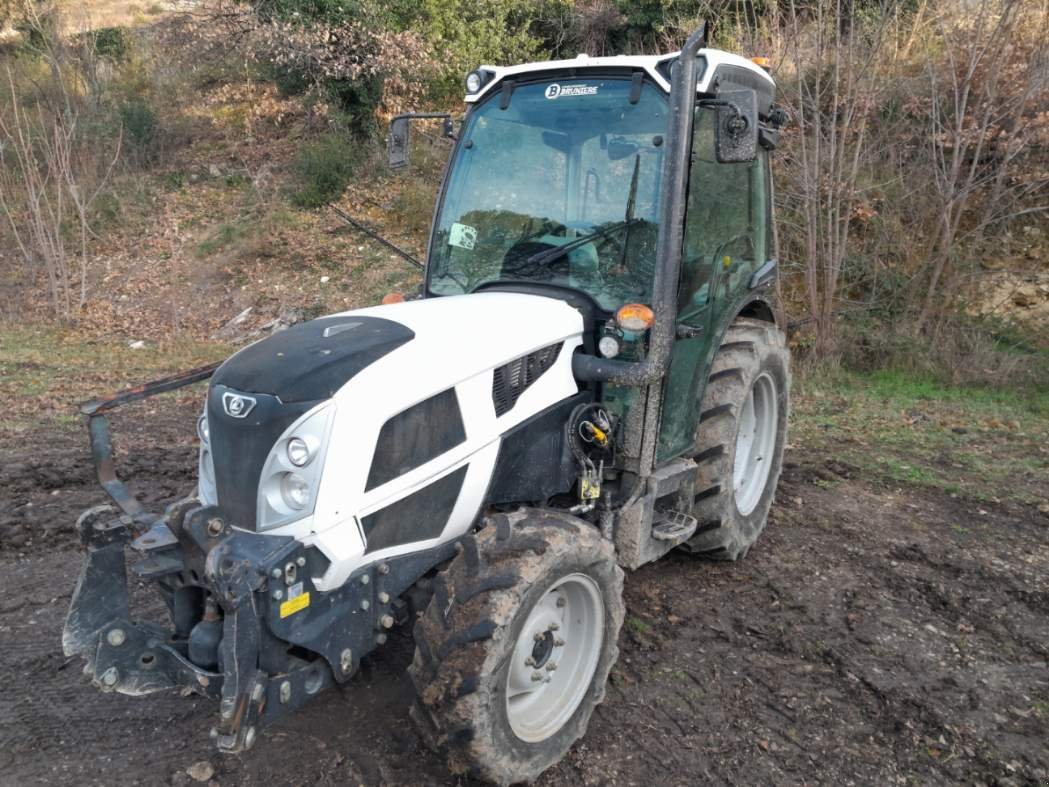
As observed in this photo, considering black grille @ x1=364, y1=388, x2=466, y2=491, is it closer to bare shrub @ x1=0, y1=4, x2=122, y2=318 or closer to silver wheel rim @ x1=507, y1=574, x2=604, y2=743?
silver wheel rim @ x1=507, y1=574, x2=604, y2=743

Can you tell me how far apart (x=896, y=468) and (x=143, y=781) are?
17.4 feet

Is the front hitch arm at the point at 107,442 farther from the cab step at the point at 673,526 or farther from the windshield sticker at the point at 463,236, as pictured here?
the cab step at the point at 673,526

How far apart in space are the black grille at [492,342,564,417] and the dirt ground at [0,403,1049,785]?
1194 millimetres

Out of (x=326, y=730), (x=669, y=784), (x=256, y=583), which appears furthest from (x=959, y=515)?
(x=256, y=583)

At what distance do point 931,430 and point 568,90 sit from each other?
17.0ft

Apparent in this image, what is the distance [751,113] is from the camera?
2.99 metres

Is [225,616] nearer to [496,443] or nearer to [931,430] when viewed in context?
[496,443]

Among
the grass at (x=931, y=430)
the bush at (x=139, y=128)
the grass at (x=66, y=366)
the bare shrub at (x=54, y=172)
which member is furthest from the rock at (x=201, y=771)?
the bush at (x=139, y=128)

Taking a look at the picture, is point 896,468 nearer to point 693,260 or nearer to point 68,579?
point 693,260

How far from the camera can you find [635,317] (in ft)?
10.5

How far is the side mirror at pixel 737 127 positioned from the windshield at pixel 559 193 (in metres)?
0.44

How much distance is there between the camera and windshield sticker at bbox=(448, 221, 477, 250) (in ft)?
12.6

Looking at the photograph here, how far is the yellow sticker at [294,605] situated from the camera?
2.41m

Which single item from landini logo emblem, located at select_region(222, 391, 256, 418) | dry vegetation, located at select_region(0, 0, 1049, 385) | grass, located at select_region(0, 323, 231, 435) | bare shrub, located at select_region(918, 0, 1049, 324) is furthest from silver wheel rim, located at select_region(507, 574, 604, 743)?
bare shrub, located at select_region(918, 0, 1049, 324)
